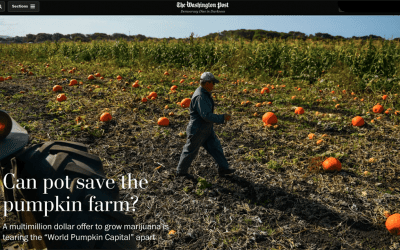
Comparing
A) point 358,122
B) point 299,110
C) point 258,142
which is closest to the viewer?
point 258,142

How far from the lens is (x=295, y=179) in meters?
4.14

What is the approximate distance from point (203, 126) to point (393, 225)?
108 inches

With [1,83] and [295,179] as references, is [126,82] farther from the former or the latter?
[295,179]

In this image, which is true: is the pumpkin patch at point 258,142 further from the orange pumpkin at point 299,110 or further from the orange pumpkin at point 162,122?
the orange pumpkin at point 299,110

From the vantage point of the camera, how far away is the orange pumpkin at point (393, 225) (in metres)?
2.99

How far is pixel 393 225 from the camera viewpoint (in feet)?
9.87

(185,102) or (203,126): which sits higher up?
(185,102)

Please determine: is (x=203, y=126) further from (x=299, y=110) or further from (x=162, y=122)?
(x=299, y=110)

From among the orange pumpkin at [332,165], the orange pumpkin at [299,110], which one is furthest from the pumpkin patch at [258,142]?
the orange pumpkin at [299,110]

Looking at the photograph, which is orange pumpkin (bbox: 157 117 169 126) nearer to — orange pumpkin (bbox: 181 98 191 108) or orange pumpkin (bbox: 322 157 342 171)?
orange pumpkin (bbox: 181 98 191 108)

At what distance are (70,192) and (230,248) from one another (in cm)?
201

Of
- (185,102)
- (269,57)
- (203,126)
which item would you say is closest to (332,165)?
(203,126)

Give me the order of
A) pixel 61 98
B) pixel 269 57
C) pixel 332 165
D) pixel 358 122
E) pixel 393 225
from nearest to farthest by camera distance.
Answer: pixel 393 225, pixel 332 165, pixel 358 122, pixel 61 98, pixel 269 57

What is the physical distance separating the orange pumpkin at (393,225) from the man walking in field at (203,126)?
213 cm
